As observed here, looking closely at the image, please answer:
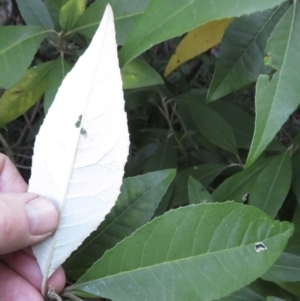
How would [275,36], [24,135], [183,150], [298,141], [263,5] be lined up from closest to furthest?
[263,5] < [275,36] < [298,141] < [183,150] < [24,135]

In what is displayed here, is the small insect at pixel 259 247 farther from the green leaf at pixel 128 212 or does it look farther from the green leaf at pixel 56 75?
the green leaf at pixel 56 75

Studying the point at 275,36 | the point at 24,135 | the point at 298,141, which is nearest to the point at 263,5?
the point at 275,36

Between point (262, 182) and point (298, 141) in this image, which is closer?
point (262, 182)

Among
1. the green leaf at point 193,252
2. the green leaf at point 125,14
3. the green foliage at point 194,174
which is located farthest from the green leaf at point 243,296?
the green leaf at point 125,14

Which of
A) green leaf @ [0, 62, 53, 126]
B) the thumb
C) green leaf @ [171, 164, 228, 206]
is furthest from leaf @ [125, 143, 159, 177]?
the thumb

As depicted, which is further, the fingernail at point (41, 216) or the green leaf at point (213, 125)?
the green leaf at point (213, 125)

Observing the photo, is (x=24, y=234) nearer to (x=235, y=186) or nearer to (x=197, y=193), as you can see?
(x=197, y=193)

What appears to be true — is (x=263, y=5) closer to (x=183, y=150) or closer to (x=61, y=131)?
(x=61, y=131)

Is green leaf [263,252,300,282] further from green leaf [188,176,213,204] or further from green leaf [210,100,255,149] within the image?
green leaf [210,100,255,149]
